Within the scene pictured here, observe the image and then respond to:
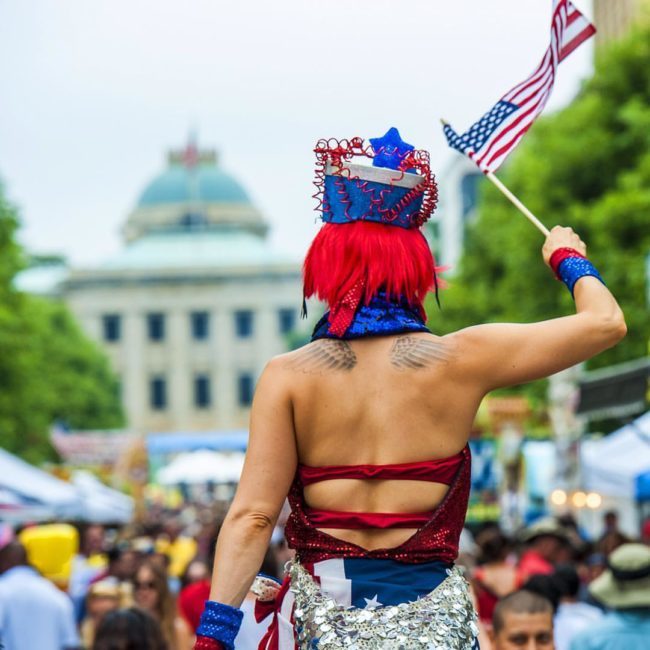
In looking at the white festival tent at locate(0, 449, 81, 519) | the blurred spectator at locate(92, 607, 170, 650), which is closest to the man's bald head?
the blurred spectator at locate(92, 607, 170, 650)

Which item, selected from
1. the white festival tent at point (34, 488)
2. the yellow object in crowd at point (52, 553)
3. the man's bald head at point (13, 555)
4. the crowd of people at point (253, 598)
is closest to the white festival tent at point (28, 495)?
the white festival tent at point (34, 488)

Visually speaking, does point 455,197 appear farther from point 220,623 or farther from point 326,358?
point 220,623

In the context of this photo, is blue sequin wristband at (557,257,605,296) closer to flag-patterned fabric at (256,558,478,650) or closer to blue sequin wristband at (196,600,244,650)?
flag-patterned fabric at (256,558,478,650)

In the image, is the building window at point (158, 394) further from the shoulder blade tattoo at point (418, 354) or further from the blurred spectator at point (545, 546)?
the shoulder blade tattoo at point (418, 354)

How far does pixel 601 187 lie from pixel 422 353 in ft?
95.1

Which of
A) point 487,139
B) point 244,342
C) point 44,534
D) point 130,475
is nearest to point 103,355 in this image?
point 244,342

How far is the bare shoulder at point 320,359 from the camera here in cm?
388

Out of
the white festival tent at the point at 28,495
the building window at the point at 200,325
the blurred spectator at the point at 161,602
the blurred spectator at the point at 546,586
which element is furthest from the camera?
the building window at the point at 200,325

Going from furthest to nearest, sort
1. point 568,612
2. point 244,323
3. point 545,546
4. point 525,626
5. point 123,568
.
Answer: point 244,323 → point 545,546 → point 123,568 → point 568,612 → point 525,626

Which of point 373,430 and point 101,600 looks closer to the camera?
point 373,430

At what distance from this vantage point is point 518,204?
13.8ft

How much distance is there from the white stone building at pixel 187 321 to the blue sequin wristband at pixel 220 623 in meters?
120

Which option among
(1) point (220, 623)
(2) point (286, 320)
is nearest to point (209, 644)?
(1) point (220, 623)

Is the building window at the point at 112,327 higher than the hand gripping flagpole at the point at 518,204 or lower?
higher
